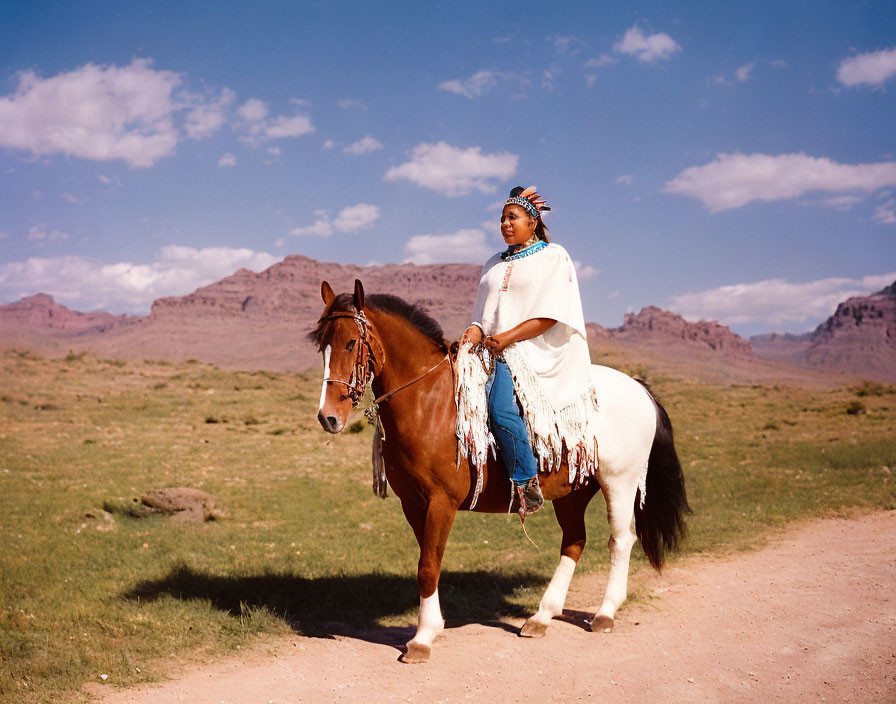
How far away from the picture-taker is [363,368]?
477 centimetres

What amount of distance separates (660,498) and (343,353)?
3623 mm

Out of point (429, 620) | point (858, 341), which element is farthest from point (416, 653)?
point (858, 341)

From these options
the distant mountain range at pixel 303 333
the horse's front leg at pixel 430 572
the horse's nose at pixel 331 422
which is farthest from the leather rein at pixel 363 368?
the distant mountain range at pixel 303 333

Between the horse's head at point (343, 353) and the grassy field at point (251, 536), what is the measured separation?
8.15ft

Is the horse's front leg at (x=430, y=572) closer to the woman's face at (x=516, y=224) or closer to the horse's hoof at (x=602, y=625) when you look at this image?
the horse's hoof at (x=602, y=625)

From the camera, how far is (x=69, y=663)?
494 cm

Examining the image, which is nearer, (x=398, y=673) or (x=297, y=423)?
(x=398, y=673)

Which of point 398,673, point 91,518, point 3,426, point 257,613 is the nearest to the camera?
point 398,673

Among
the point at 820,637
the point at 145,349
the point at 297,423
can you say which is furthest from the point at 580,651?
the point at 145,349

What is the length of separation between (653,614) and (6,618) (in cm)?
590

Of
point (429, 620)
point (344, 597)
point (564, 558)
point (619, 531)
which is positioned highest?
point (619, 531)

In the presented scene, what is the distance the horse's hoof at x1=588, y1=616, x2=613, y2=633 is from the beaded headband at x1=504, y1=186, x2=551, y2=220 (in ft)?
11.5

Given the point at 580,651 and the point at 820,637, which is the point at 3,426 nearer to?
the point at 580,651

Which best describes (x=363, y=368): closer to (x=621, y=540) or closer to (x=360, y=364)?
(x=360, y=364)
